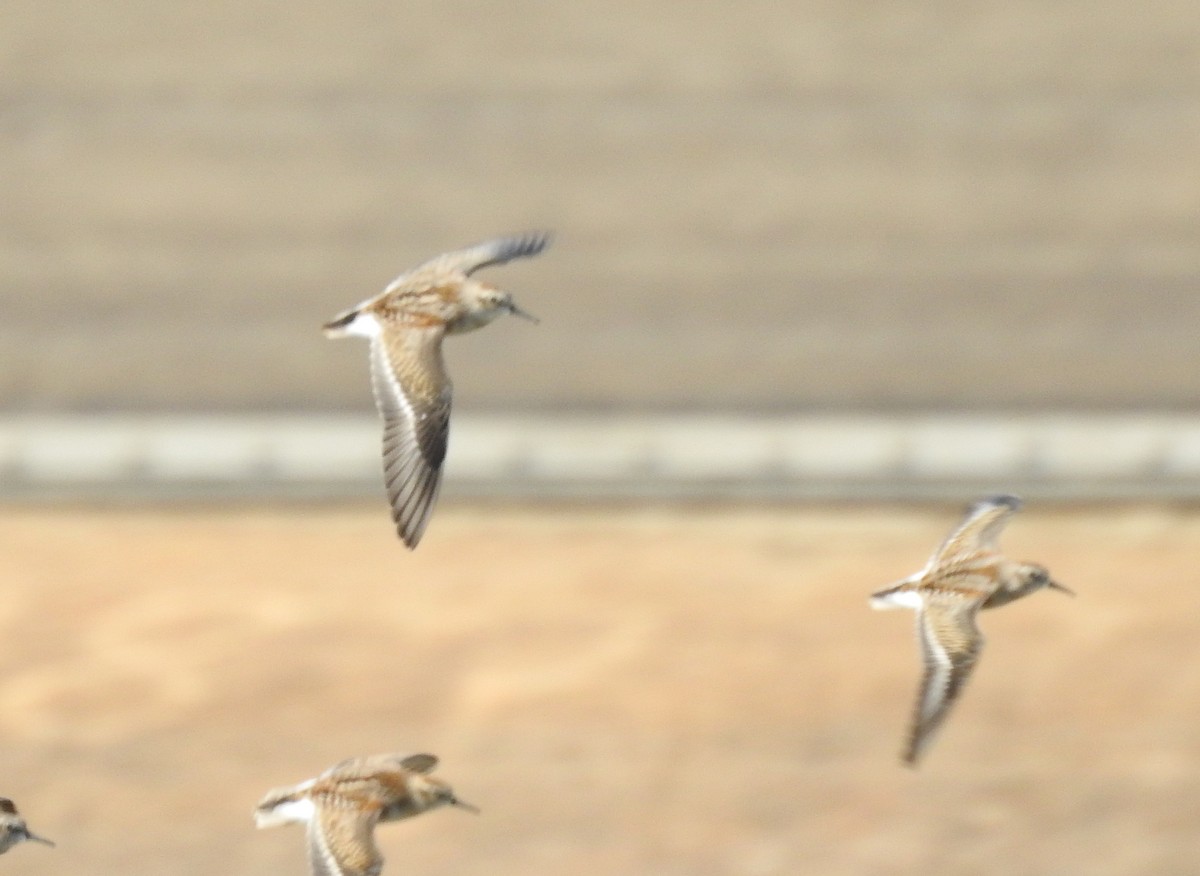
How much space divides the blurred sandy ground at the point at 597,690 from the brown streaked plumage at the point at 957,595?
7023 mm

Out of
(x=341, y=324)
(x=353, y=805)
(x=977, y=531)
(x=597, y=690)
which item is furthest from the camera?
(x=597, y=690)

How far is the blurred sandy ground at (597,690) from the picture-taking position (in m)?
18.8

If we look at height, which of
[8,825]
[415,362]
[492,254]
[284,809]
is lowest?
[284,809]

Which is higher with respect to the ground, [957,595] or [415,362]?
[415,362]

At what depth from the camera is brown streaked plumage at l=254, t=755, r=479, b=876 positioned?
9.52 meters

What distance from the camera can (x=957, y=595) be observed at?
451 inches

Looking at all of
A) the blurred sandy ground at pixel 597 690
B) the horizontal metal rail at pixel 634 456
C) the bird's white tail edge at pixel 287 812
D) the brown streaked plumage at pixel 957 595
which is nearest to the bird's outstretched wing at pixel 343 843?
the bird's white tail edge at pixel 287 812

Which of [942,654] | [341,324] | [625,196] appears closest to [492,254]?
[341,324]

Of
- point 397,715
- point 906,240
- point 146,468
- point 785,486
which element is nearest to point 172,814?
point 397,715

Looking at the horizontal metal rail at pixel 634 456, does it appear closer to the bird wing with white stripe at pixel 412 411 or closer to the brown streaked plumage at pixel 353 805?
the bird wing with white stripe at pixel 412 411

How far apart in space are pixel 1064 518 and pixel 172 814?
10.8 meters

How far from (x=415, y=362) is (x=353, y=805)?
8.15 ft

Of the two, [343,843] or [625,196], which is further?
[625,196]

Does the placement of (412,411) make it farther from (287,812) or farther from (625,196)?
(625,196)
